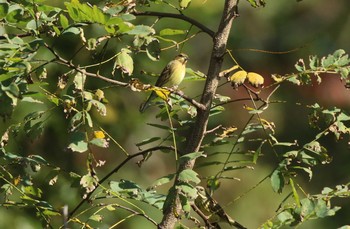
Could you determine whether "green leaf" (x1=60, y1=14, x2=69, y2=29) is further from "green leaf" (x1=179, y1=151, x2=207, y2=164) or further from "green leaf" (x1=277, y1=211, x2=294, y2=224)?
"green leaf" (x1=277, y1=211, x2=294, y2=224)

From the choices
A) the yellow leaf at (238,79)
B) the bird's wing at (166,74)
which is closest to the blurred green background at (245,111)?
the bird's wing at (166,74)

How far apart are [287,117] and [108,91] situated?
2261mm

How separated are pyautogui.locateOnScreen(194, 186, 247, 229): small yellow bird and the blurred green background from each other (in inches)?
64.6

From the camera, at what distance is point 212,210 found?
74.4 inches

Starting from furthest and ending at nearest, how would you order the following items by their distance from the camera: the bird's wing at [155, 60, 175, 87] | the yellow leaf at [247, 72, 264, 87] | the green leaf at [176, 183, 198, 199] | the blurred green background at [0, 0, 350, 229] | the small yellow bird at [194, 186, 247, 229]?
1. the blurred green background at [0, 0, 350, 229]
2. the bird's wing at [155, 60, 175, 87]
3. the small yellow bird at [194, 186, 247, 229]
4. the yellow leaf at [247, 72, 264, 87]
5. the green leaf at [176, 183, 198, 199]

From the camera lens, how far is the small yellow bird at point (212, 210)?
6.09ft

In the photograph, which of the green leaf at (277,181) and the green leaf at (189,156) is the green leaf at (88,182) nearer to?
the green leaf at (189,156)

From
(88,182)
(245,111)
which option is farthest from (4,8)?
(245,111)

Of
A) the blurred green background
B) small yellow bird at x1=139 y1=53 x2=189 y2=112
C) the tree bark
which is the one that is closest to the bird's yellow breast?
small yellow bird at x1=139 y1=53 x2=189 y2=112

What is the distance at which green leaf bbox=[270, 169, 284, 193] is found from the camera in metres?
1.74

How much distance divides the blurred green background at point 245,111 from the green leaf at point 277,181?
178cm

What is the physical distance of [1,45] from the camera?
5.37ft

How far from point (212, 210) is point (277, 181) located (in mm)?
194

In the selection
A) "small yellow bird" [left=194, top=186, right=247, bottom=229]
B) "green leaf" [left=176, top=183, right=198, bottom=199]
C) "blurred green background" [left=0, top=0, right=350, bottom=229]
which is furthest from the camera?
"blurred green background" [left=0, top=0, right=350, bottom=229]
